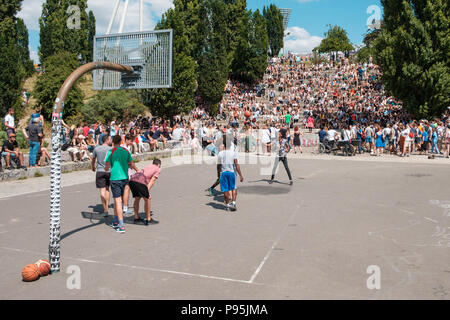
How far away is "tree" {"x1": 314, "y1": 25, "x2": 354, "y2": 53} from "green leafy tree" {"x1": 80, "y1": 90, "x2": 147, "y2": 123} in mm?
72195

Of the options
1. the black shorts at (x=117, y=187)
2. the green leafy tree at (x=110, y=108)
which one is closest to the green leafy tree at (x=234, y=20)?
the green leafy tree at (x=110, y=108)

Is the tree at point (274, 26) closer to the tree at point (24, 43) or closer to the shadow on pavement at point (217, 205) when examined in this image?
the tree at point (24, 43)

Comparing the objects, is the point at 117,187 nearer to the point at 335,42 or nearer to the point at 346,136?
the point at 346,136

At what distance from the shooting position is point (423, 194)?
1078cm

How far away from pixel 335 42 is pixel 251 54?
57438 millimetres

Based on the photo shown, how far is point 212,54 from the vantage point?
42.1m

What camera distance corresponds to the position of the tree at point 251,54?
47.9m

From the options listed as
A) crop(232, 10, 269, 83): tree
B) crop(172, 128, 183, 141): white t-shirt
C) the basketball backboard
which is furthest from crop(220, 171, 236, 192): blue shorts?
crop(232, 10, 269, 83): tree

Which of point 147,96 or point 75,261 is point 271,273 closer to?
point 75,261

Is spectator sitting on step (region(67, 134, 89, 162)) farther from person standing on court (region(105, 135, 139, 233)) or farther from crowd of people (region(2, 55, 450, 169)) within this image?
person standing on court (region(105, 135, 139, 233))

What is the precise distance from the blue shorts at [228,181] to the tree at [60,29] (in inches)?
1683
